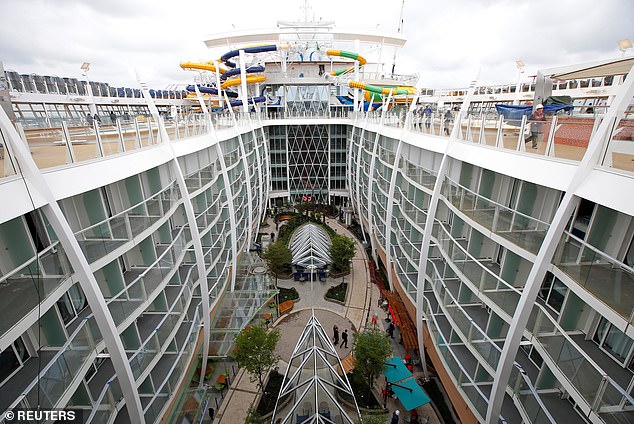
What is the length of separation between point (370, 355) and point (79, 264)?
10844 millimetres

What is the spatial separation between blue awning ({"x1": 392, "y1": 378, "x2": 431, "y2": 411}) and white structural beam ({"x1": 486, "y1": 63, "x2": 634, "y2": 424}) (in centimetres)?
397

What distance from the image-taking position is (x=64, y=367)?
21.2 feet

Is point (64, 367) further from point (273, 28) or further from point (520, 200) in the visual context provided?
point (273, 28)

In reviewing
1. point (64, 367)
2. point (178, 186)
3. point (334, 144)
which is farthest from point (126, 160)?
point (334, 144)

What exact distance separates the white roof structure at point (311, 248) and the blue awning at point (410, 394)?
10.1m

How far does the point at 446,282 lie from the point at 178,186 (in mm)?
11045

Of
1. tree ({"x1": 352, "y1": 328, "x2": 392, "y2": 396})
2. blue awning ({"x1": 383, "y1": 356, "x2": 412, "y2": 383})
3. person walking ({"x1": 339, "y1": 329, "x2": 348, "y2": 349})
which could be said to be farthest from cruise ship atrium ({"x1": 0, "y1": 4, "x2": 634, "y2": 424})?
person walking ({"x1": 339, "y1": 329, "x2": 348, "y2": 349})

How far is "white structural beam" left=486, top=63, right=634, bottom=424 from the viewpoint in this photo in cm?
523

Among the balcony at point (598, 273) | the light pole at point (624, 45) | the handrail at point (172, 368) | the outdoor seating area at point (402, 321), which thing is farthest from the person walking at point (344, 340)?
the light pole at point (624, 45)

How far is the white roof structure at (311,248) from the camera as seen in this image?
22547 mm

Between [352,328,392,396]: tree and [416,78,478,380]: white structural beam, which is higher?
[416,78,478,380]: white structural beam

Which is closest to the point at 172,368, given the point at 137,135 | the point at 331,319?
the point at 137,135

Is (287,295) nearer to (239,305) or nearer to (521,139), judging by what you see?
(239,305)

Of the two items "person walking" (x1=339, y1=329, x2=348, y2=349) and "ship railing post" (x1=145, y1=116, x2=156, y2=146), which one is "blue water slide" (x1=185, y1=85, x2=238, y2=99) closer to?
"ship railing post" (x1=145, y1=116, x2=156, y2=146)
